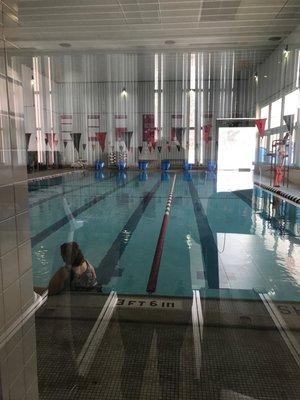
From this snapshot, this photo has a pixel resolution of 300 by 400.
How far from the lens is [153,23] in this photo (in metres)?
7.98

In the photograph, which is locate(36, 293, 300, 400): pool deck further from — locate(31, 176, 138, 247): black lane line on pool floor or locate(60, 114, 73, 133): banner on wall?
locate(60, 114, 73, 133): banner on wall

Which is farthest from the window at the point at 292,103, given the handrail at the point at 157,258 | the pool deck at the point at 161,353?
the pool deck at the point at 161,353

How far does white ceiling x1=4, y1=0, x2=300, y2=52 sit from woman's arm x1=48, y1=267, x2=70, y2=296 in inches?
206

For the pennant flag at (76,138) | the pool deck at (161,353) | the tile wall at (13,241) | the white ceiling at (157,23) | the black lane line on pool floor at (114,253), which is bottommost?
the black lane line on pool floor at (114,253)

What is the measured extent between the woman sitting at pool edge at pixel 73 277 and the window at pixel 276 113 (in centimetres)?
917

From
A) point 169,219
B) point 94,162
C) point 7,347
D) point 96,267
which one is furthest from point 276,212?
point 94,162

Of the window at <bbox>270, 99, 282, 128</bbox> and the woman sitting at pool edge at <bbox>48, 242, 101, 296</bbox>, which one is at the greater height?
the window at <bbox>270, 99, 282, 128</bbox>

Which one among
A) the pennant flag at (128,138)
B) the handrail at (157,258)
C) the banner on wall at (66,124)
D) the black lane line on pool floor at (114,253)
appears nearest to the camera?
the handrail at (157,258)

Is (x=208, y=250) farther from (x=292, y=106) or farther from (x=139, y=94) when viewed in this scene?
(x=139, y=94)

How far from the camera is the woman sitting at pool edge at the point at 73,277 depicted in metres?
2.23

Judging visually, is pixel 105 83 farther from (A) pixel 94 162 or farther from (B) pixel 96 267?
(B) pixel 96 267

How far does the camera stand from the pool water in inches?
102

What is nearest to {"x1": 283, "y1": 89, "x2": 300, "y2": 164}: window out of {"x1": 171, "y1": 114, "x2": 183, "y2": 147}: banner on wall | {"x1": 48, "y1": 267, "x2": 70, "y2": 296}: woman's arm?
{"x1": 171, "y1": 114, "x2": 183, "y2": 147}: banner on wall

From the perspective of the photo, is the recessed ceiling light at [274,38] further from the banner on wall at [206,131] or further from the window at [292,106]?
the banner on wall at [206,131]
